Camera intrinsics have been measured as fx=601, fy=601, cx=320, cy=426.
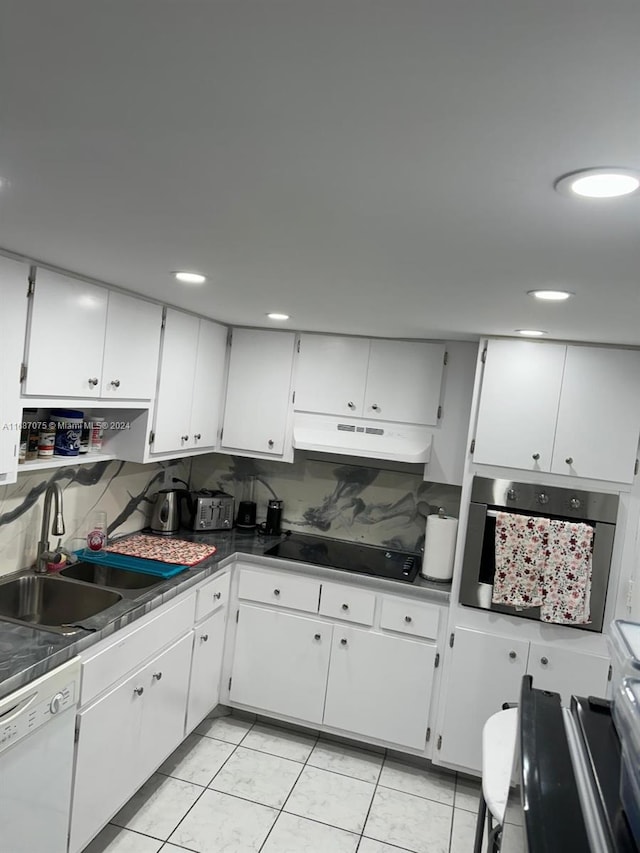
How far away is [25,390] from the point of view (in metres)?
2.10

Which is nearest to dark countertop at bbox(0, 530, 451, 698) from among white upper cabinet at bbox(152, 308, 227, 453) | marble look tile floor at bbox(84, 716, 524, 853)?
white upper cabinet at bbox(152, 308, 227, 453)

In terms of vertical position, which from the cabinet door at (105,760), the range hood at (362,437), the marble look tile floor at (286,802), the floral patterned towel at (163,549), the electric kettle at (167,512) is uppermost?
the range hood at (362,437)

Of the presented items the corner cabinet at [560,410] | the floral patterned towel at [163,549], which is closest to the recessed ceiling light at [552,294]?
the corner cabinet at [560,410]

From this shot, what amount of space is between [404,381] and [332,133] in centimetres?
240

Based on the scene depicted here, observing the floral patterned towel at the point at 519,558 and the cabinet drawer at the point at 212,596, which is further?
the cabinet drawer at the point at 212,596

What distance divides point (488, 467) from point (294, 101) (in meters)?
2.28

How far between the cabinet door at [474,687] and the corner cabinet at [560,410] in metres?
0.87

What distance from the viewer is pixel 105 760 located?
2266 millimetres

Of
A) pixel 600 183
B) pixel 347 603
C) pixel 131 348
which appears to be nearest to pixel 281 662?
pixel 347 603

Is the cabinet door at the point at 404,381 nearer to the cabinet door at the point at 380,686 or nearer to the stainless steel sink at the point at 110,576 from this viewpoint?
the cabinet door at the point at 380,686

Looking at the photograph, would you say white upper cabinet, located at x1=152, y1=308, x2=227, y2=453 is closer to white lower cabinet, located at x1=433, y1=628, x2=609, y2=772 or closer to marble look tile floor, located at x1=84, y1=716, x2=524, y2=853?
marble look tile floor, located at x1=84, y1=716, x2=524, y2=853

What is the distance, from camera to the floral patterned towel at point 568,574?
2672 mm

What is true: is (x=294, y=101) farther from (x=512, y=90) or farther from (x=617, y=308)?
(x=617, y=308)

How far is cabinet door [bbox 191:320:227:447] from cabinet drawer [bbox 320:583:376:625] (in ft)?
3.55
